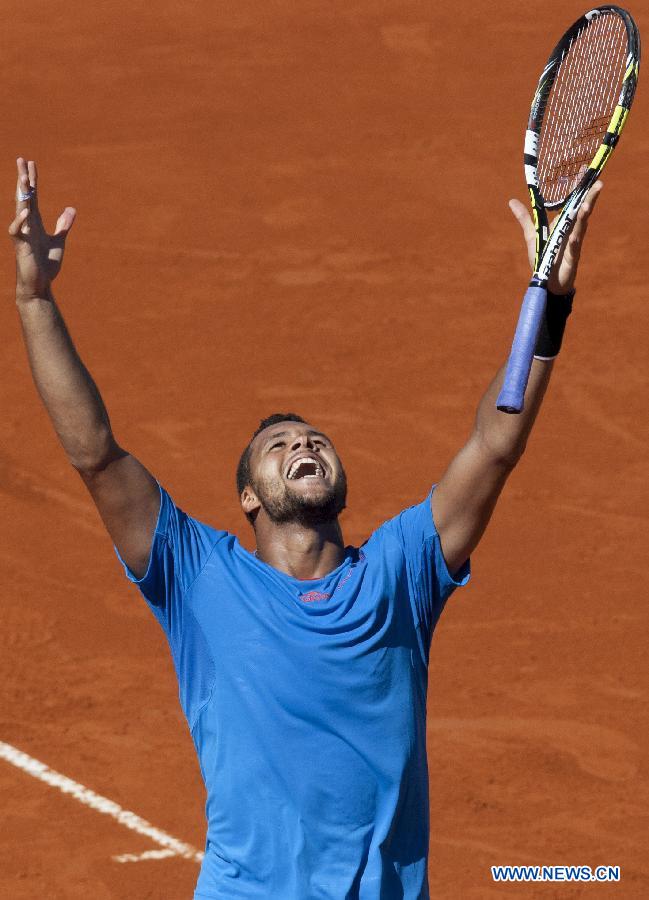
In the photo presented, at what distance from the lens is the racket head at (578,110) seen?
4.87 metres

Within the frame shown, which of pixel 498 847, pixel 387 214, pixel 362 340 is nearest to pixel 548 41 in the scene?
pixel 387 214

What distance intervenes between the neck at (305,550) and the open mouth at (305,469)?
15 centimetres

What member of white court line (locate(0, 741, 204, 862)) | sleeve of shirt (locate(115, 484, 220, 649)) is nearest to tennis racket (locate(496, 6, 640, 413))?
sleeve of shirt (locate(115, 484, 220, 649))

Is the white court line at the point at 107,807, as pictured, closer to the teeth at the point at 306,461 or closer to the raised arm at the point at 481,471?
the teeth at the point at 306,461

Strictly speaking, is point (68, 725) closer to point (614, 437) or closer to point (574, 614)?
point (574, 614)

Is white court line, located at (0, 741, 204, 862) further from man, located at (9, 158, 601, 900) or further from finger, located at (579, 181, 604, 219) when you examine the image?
finger, located at (579, 181, 604, 219)

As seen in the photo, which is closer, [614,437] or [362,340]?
[614,437]

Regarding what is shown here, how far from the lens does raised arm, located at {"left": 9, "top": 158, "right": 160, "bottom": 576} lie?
4191 mm

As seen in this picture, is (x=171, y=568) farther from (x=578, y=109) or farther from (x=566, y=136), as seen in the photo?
(x=578, y=109)

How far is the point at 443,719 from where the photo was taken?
8883 mm

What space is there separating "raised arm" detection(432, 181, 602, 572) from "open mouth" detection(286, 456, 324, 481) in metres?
0.38

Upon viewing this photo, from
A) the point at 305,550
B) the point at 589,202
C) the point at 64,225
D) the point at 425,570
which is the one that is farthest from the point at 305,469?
the point at 589,202

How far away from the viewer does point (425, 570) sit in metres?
4.34

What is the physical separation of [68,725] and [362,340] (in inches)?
183
